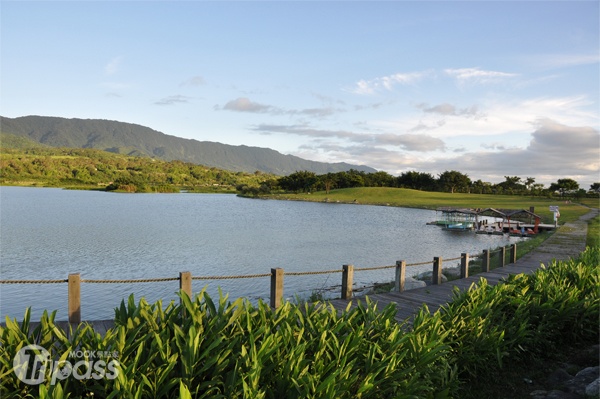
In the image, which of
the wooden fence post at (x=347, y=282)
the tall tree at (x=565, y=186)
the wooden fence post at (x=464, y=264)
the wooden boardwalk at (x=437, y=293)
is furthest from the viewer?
the tall tree at (x=565, y=186)

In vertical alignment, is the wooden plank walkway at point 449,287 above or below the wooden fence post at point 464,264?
below

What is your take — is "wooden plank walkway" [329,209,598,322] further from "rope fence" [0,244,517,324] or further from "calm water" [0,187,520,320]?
"calm water" [0,187,520,320]

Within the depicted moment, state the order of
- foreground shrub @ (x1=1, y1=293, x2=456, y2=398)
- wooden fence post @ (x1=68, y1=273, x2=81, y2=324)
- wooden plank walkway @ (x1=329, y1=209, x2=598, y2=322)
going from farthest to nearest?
wooden plank walkway @ (x1=329, y1=209, x2=598, y2=322) → wooden fence post @ (x1=68, y1=273, x2=81, y2=324) → foreground shrub @ (x1=1, y1=293, x2=456, y2=398)

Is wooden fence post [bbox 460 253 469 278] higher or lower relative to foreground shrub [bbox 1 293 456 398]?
lower

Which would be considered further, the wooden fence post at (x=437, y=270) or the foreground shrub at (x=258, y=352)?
the wooden fence post at (x=437, y=270)

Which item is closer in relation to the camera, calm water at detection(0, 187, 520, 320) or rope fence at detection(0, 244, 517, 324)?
rope fence at detection(0, 244, 517, 324)

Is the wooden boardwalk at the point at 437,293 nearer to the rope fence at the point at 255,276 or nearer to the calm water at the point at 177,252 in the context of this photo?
the rope fence at the point at 255,276

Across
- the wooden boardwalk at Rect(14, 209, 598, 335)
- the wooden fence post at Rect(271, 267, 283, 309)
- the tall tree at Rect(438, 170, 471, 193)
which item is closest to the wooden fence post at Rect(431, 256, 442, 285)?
the wooden boardwalk at Rect(14, 209, 598, 335)

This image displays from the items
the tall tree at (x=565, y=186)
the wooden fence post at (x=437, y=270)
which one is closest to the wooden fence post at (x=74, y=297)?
the wooden fence post at (x=437, y=270)

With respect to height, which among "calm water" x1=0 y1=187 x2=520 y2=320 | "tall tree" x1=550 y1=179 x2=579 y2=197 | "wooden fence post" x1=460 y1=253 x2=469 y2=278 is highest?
"tall tree" x1=550 y1=179 x2=579 y2=197

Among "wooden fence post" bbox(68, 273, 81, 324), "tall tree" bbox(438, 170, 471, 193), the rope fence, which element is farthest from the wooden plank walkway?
"tall tree" bbox(438, 170, 471, 193)

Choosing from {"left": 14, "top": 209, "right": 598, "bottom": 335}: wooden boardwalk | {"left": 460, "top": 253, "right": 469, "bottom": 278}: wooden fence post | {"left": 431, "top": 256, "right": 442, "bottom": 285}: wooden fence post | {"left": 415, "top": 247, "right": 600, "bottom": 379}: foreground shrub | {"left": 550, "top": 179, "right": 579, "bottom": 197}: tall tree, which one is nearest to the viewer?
{"left": 415, "top": 247, "right": 600, "bottom": 379}: foreground shrub

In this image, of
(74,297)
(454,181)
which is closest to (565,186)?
(454,181)

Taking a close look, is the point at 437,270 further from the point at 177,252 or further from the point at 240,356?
the point at 177,252
